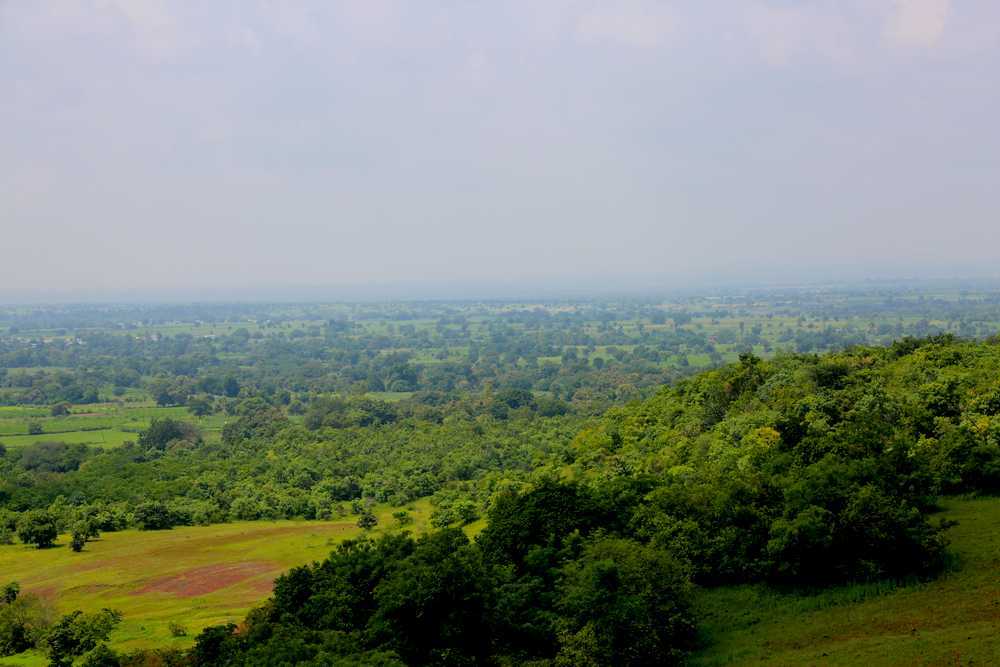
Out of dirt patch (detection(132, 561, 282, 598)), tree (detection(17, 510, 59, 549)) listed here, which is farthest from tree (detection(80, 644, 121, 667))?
tree (detection(17, 510, 59, 549))

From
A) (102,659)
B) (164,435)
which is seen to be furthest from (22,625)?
(164,435)

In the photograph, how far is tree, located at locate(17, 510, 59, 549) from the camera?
152ft

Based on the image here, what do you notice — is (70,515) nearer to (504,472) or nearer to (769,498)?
(504,472)

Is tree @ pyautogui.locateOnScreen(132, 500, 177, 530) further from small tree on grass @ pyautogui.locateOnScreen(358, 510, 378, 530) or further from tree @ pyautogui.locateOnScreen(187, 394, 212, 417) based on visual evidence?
tree @ pyautogui.locateOnScreen(187, 394, 212, 417)

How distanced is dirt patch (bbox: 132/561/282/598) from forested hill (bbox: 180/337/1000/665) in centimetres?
985

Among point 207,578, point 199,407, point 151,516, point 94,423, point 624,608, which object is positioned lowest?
point 94,423

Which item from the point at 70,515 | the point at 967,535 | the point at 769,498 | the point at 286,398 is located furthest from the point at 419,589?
the point at 286,398

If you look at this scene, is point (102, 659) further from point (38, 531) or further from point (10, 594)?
point (38, 531)

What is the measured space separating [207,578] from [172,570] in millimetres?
2784

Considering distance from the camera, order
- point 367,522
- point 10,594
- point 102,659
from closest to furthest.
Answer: point 102,659, point 10,594, point 367,522

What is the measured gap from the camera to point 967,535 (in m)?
27.6

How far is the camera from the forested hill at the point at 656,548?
22.8m

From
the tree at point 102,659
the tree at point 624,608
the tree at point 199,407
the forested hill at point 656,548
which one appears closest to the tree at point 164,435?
the tree at point 199,407

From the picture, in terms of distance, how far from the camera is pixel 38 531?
46094 mm
